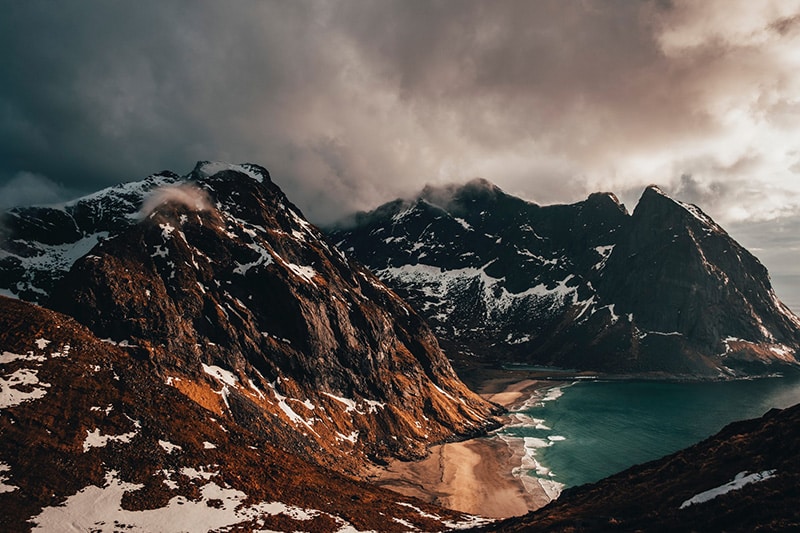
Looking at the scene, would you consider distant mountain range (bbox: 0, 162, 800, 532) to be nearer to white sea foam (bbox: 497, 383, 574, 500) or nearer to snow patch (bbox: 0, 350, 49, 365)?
snow patch (bbox: 0, 350, 49, 365)

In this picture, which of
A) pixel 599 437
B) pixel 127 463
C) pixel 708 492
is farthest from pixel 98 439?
pixel 599 437

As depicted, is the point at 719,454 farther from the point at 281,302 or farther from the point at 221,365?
the point at 281,302

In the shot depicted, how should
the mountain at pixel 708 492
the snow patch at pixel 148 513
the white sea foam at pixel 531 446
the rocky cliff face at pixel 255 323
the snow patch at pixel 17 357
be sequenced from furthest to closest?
the white sea foam at pixel 531 446
the rocky cliff face at pixel 255 323
the snow patch at pixel 17 357
the snow patch at pixel 148 513
the mountain at pixel 708 492

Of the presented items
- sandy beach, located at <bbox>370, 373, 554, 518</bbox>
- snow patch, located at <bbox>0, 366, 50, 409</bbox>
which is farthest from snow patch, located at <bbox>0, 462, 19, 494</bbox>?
sandy beach, located at <bbox>370, 373, 554, 518</bbox>

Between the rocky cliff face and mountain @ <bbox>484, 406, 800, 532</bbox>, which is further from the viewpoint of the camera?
the rocky cliff face

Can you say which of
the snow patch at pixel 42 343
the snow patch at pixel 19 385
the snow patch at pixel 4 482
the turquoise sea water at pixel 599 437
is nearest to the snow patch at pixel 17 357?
the snow patch at pixel 19 385

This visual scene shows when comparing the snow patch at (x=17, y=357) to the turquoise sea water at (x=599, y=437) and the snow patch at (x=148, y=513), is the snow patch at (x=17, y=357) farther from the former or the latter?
the turquoise sea water at (x=599, y=437)
